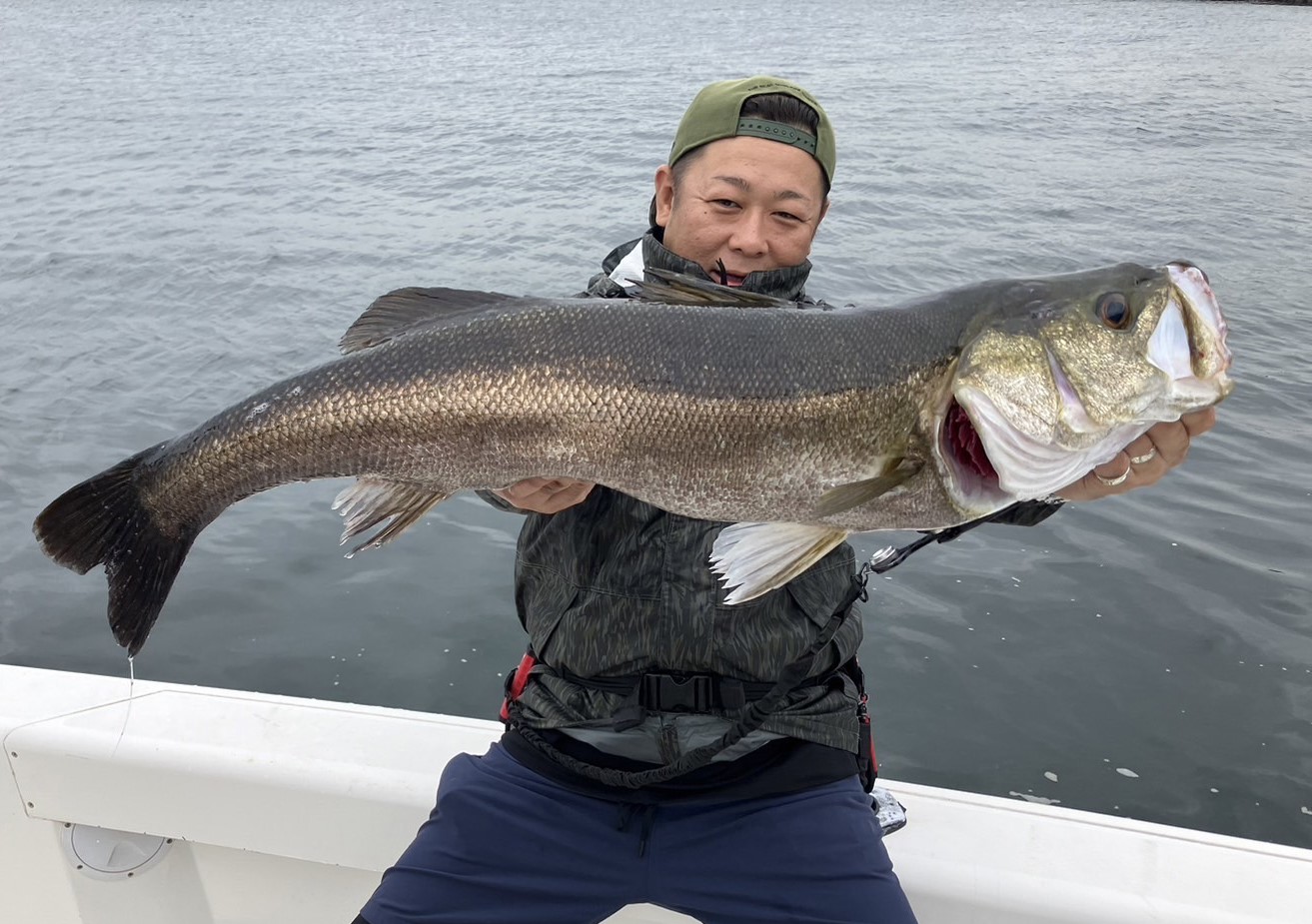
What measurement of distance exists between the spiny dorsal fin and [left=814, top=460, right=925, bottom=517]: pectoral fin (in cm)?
48

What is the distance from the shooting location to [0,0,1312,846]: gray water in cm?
527

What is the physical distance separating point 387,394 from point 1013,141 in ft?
57.9

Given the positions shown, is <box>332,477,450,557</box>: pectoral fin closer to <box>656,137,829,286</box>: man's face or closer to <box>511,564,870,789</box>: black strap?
<box>511,564,870,789</box>: black strap

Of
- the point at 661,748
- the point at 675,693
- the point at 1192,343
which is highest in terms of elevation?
the point at 1192,343

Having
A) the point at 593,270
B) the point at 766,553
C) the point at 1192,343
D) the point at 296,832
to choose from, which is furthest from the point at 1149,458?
the point at 593,270

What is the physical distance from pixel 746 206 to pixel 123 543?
1914mm

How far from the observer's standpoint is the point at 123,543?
246cm

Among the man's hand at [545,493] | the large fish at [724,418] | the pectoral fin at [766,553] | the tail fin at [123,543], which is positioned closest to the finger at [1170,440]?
the large fish at [724,418]

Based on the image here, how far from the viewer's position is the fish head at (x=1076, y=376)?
2320 millimetres

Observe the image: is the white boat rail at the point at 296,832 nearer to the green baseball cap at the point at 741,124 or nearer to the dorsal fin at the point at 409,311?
the dorsal fin at the point at 409,311

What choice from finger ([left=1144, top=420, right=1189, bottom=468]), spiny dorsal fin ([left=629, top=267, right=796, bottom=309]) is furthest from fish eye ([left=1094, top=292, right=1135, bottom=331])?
spiny dorsal fin ([left=629, top=267, right=796, bottom=309])

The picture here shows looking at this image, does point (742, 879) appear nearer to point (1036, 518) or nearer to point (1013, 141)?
point (1036, 518)

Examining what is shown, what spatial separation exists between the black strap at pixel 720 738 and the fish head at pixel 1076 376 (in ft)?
1.90

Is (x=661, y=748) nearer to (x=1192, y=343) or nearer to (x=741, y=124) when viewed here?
(x=1192, y=343)
